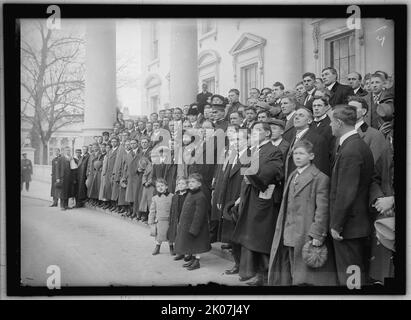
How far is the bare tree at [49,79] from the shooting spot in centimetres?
470

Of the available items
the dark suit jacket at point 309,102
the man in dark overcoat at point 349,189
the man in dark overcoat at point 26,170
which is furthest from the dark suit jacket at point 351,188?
the man in dark overcoat at point 26,170

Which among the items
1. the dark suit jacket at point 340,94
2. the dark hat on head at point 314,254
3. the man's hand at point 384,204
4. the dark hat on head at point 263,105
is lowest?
the dark hat on head at point 314,254

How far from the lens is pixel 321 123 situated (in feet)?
14.7

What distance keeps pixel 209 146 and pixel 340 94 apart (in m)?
1.20

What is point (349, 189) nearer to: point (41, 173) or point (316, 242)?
point (316, 242)

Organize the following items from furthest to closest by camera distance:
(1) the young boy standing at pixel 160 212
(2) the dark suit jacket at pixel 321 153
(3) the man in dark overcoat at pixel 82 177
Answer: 1. (3) the man in dark overcoat at pixel 82 177
2. (1) the young boy standing at pixel 160 212
3. (2) the dark suit jacket at pixel 321 153

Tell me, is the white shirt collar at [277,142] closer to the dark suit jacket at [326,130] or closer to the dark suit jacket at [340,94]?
the dark suit jacket at [326,130]

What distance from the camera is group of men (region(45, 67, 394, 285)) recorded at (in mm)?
4414

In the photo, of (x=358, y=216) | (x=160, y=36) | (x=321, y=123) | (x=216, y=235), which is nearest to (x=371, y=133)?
(x=321, y=123)

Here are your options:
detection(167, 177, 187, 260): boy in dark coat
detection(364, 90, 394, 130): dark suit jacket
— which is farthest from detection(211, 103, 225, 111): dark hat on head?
detection(364, 90, 394, 130): dark suit jacket

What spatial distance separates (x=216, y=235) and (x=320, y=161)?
1114 mm

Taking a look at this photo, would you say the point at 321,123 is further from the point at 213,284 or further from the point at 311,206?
the point at 213,284

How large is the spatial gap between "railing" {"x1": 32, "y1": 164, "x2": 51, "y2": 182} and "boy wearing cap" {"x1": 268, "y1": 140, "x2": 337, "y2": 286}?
2.05 meters

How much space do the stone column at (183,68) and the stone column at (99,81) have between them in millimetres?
527
